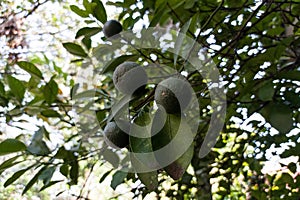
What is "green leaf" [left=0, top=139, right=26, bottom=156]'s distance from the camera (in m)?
0.70

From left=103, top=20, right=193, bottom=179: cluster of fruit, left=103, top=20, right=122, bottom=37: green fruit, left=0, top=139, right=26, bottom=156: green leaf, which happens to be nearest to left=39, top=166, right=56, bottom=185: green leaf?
left=0, top=139, right=26, bottom=156: green leaf

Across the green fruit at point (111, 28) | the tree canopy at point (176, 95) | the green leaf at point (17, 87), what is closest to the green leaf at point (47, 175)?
the tree canopy at point (176, 95)

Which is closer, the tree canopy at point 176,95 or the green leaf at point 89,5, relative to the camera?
the tree canopy at point 176,95

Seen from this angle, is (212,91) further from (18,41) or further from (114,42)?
(18,41)

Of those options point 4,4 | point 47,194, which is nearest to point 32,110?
point 4,4

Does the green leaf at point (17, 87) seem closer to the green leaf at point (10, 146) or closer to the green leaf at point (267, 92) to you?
the green leaf at point (10, 146)

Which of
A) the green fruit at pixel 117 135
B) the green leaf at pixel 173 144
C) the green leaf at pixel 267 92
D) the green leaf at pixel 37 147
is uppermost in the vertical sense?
the green leaf at pixel 37 147

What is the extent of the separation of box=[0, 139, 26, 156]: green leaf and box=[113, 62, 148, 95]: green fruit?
13.3 inches

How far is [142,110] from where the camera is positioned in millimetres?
442

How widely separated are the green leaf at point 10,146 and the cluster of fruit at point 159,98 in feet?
1.06

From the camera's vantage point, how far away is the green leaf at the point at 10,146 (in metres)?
0.70

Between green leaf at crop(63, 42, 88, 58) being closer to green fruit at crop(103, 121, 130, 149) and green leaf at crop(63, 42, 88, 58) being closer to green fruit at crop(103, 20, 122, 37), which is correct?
green fruit at crop(103, 20, 122, 37)

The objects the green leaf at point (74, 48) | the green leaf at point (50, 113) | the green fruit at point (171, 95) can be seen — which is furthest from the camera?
the green leaf at point (50, 113)

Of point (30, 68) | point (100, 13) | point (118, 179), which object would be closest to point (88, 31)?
point (100, 13)
